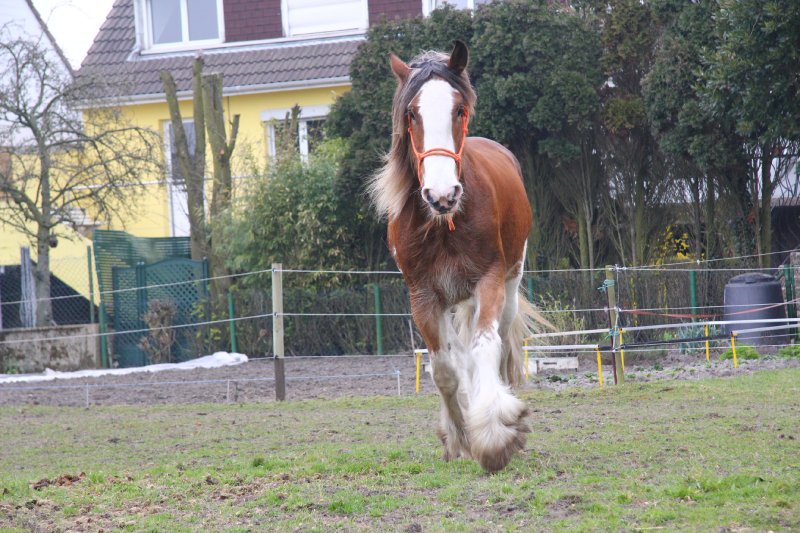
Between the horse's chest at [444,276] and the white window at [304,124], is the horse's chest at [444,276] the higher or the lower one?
the lower one

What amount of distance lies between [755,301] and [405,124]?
365 inches

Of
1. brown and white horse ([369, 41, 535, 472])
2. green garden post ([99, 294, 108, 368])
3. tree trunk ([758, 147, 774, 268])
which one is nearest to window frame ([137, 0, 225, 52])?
green garden post ([99, 294, 108, 368])

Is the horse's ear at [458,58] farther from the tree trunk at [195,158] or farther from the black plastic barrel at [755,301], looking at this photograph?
the tree trunk at [195,158]

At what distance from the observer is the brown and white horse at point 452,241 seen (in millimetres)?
5238

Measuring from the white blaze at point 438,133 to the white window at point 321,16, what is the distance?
59.3 ft

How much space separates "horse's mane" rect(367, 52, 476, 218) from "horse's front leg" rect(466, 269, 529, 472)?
29.0 inches

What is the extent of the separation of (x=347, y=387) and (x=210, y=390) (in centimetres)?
179

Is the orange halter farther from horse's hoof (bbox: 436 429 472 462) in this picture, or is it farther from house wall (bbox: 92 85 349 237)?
house wall (bbox: 92 85 349 237)

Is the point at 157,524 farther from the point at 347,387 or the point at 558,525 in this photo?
the point at 347,387

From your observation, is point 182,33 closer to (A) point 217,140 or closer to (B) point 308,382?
(A) point 217,140

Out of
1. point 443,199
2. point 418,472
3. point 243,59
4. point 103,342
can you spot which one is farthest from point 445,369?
point 243,59

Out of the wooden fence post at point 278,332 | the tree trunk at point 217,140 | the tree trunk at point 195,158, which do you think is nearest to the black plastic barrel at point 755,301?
the wooden fence post at point 278,332

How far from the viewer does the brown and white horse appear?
524cm

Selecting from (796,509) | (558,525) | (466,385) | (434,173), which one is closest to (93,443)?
(466,385)
